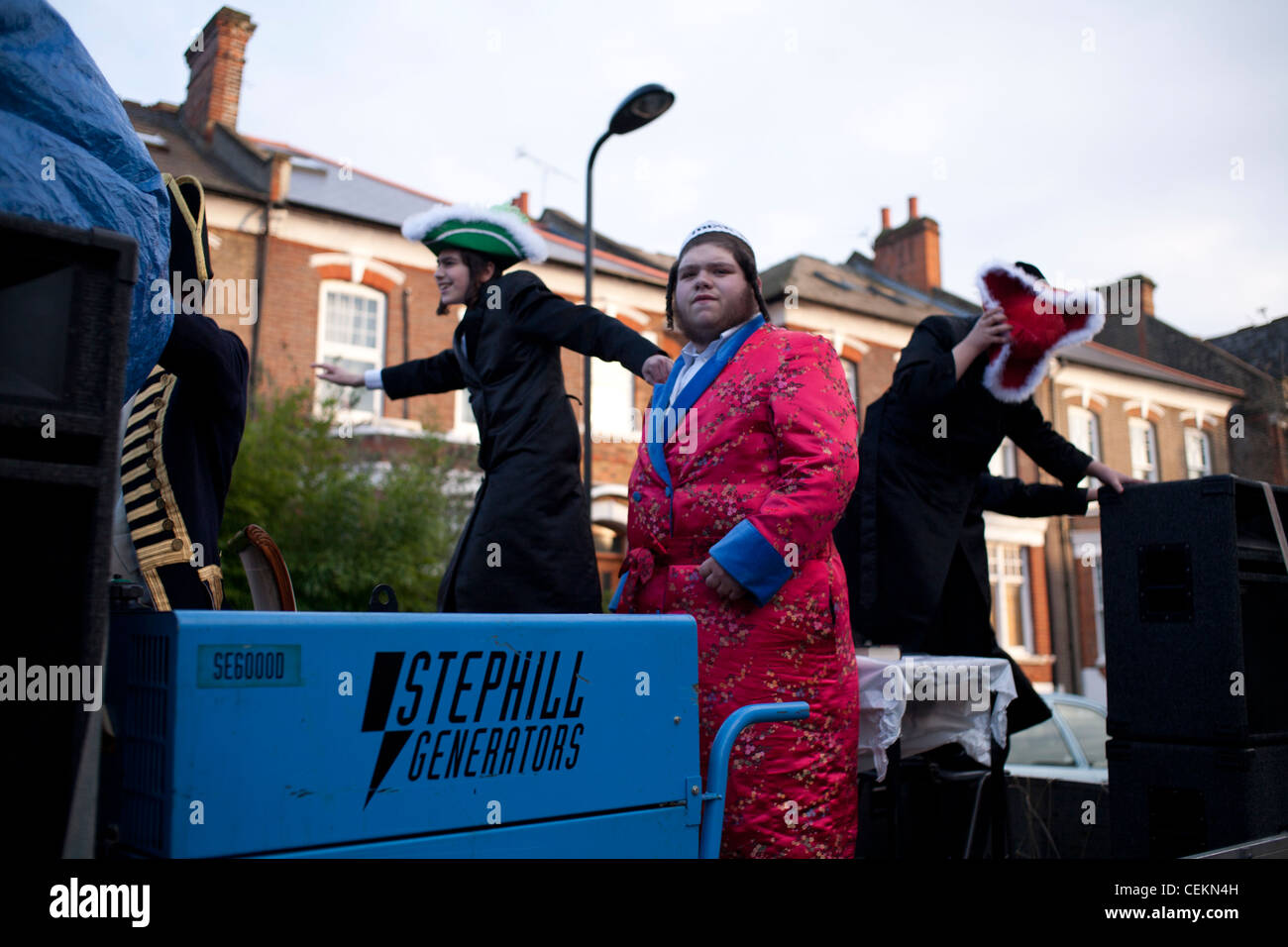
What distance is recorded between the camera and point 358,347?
687 inches

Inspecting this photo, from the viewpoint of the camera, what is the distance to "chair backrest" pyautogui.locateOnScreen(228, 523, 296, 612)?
7.14ft

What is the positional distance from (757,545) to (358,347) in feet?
52.3

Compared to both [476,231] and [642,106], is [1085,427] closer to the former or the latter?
[642,106]

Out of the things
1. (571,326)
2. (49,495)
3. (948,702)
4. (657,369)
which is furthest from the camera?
(948,702)

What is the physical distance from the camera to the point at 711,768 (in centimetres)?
221

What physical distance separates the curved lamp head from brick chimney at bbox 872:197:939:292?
22525 mm

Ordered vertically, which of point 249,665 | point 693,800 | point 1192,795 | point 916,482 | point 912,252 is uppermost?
point 912,252

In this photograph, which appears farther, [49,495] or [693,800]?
[693,800]

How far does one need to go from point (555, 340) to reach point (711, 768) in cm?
174

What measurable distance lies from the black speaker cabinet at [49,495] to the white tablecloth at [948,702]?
246cm

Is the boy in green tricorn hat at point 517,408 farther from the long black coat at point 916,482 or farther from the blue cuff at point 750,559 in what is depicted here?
the long black coat at point 916,482

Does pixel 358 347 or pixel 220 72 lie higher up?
pixel 220 72

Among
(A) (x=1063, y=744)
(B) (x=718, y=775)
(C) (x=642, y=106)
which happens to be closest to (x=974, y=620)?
(B) (x=718, y=775)
